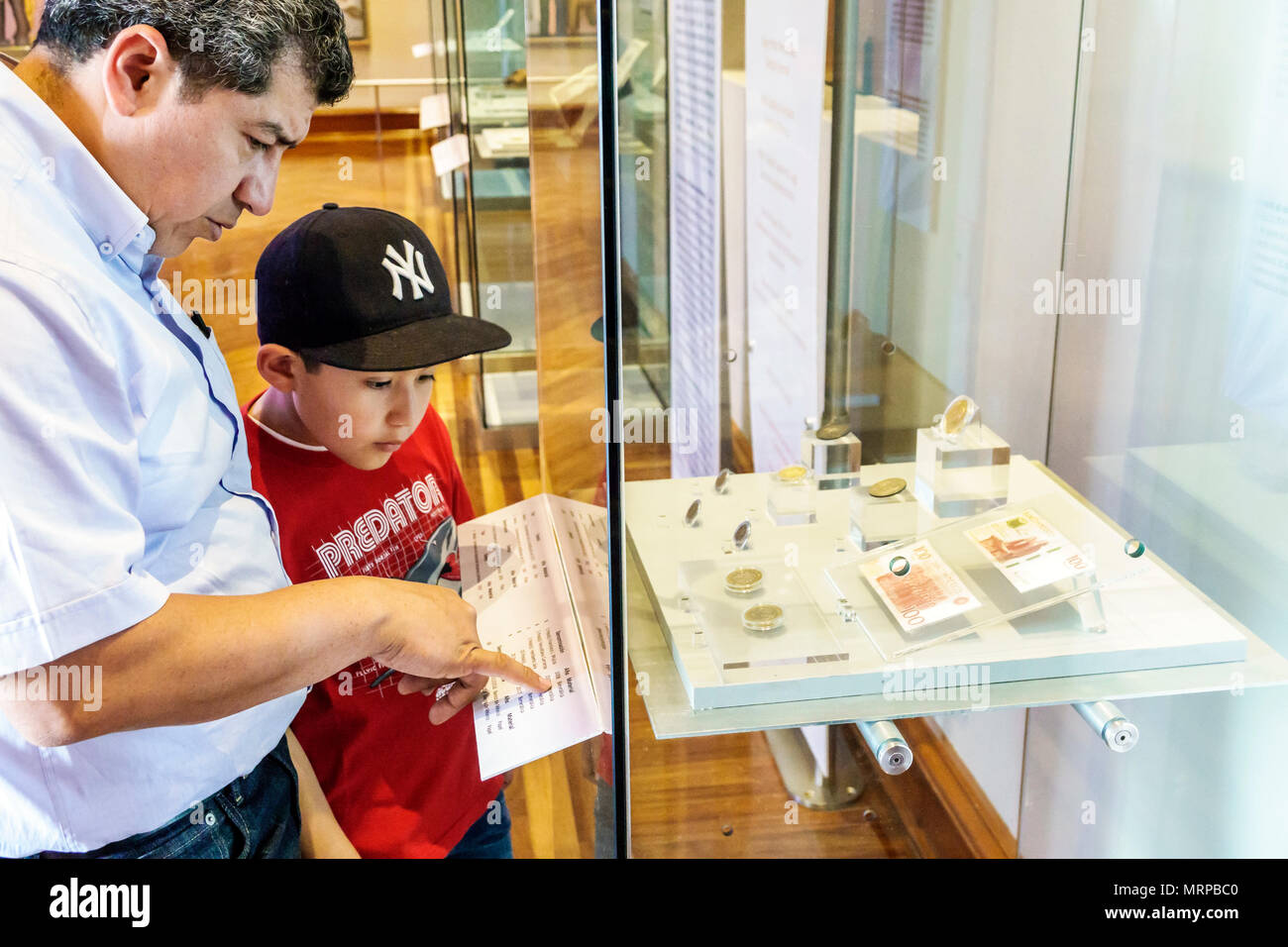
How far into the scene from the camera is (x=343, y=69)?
920mm

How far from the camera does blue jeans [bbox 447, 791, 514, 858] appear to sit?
111 centimetres

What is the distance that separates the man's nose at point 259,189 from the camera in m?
0.92

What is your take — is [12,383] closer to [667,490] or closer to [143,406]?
[143,406]

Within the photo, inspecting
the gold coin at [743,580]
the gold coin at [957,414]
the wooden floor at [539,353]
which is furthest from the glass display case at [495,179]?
the gold coin at [957,414]

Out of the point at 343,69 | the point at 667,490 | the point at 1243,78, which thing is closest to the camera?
the point at 343,69

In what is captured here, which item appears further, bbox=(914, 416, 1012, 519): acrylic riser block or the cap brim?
bbox=(914, 416, 1012, 519): acrylic riser block

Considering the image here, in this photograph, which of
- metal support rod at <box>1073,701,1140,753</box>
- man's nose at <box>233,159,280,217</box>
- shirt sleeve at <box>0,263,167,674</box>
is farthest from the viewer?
metal support rod at <box>1073,701,1140,753</box>

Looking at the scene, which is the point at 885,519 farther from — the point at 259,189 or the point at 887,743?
the point at 259,189

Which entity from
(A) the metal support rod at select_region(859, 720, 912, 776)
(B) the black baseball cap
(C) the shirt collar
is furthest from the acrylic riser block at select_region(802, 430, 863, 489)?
(C) the shirt collar

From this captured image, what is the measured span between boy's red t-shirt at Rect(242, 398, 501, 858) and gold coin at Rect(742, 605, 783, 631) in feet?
1.02

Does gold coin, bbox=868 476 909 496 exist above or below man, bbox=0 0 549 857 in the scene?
below

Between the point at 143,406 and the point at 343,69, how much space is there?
1.02 ft

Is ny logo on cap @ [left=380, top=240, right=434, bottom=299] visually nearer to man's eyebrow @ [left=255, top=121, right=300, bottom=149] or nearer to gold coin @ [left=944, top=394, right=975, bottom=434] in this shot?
man's eyebrow @ [left=255, top=121, right=300, bottom=149]
